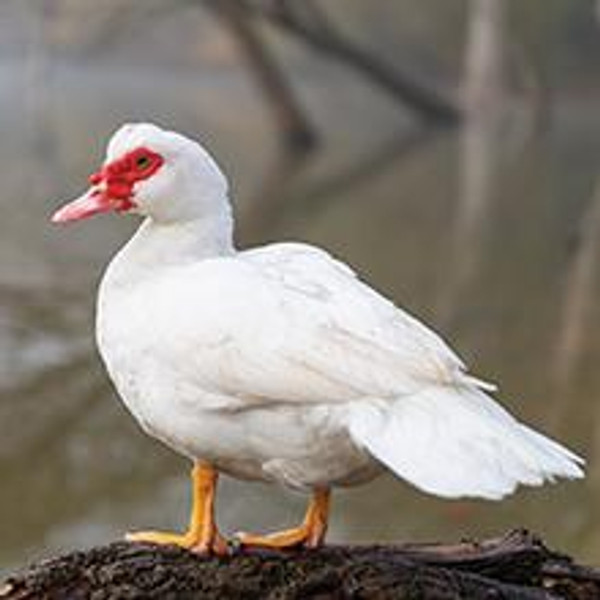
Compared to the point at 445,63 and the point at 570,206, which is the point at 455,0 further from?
the point at 570,206

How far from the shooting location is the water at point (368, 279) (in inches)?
291

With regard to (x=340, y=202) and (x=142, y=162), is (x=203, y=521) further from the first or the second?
(x=340, y=202)

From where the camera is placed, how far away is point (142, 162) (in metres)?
3.12

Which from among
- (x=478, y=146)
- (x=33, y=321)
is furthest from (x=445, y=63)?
(x=33, y=321)

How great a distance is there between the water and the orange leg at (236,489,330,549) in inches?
145

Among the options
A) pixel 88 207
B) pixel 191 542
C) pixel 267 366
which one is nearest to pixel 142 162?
pixel 88 207

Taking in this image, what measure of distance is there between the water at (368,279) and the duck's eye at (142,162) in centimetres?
392

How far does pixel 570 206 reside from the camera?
1838 centimetres

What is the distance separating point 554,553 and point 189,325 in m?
0.97

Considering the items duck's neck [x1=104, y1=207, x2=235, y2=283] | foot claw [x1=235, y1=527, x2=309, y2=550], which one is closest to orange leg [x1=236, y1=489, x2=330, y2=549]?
foot claw [x1=235, y1=527, x2=309, y2=550]

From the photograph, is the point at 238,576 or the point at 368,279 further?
the point at 368,279

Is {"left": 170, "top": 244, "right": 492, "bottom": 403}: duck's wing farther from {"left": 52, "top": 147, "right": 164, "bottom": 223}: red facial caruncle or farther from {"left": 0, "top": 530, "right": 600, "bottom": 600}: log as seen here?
{"left": 0, "top": 530, "right": 600, "bottom": 600}: log

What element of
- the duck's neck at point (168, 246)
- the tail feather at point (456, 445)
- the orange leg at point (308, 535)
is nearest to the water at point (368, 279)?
the orange leg at point (308, 535)

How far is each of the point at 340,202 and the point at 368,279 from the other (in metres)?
4.98
